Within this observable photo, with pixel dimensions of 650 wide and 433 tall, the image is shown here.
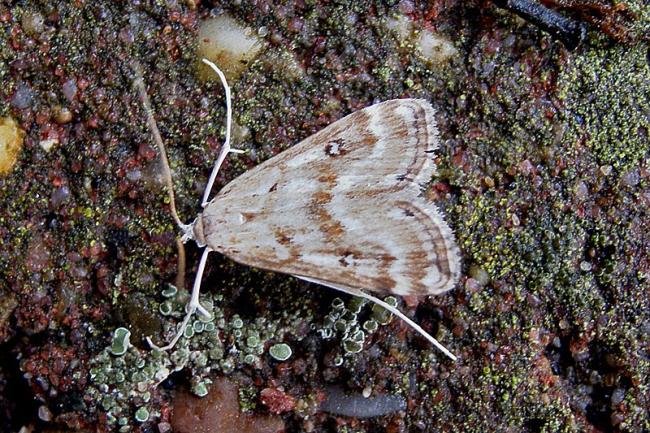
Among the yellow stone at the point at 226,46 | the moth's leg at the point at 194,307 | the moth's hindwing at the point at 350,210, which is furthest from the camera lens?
the yellow stone at the point at 226,46

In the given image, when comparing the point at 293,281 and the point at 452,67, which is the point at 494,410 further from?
the point at 452,67

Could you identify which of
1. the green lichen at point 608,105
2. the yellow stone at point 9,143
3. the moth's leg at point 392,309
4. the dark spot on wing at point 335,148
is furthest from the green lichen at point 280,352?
the green lichen at point 608,105

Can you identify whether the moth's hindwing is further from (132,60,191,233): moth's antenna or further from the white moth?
(132,60,191,233): moth's antenna

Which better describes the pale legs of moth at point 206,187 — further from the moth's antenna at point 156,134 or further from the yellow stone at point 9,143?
the yellow stone at point 9,143

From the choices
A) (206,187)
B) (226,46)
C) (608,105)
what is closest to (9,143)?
(206,187)

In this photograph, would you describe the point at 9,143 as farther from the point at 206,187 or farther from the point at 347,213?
the point at 347,213

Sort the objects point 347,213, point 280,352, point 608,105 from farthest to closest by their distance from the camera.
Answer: point 608,105 → point 280,352 → point 347,213
